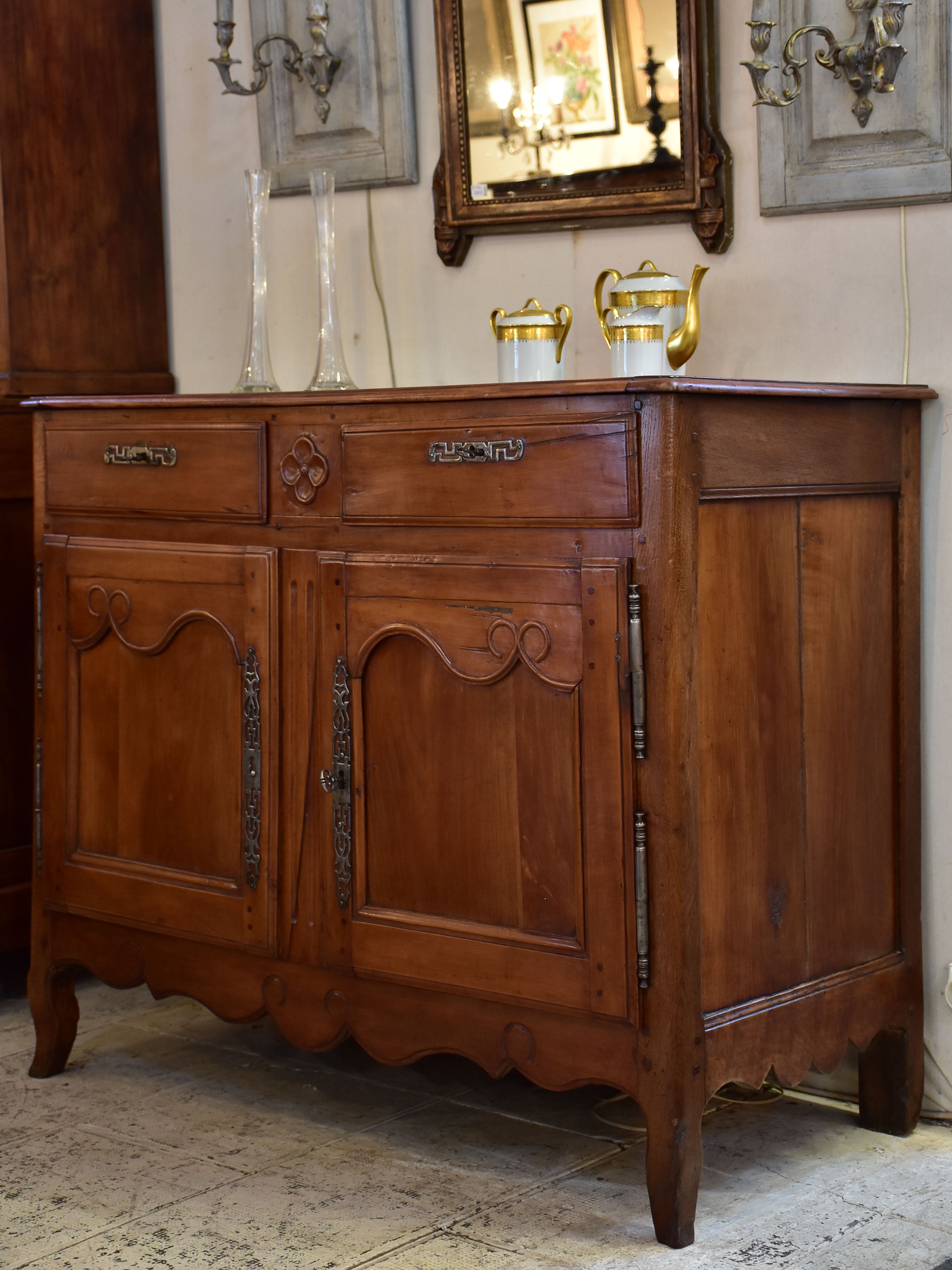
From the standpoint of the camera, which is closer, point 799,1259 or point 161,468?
point 799,1259

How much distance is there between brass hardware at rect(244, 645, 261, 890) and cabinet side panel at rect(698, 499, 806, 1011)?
2.32ft

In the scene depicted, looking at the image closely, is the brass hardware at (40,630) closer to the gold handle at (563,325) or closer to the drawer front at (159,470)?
the drawer front at (159,470)

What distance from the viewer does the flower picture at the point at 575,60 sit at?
259 cm

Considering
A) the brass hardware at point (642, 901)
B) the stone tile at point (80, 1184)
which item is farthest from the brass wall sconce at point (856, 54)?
the stone tile at point (80, 1184)

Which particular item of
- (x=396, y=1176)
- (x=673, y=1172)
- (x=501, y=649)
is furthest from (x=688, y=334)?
(x=396, y=1176)

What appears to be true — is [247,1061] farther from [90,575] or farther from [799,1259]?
[799,1259]

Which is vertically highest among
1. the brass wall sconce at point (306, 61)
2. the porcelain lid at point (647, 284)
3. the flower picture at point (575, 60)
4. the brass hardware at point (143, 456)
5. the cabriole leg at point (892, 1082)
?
the brass wall sconce at point (306, 61)

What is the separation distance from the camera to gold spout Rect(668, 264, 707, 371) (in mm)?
2264

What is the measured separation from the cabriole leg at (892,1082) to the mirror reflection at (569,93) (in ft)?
4.61

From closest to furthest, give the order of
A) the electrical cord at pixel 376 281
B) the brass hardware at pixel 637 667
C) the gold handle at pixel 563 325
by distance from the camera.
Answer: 1. the brass hardware at pixel 637 667
2. the gold handle at pixel 563 325
3. the electrical cord at pixel 376 281

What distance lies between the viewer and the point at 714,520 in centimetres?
202

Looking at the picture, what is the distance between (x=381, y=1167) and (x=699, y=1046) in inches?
22.0

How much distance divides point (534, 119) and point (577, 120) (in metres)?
0.09

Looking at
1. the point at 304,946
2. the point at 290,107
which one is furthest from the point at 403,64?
the point at 304,946
